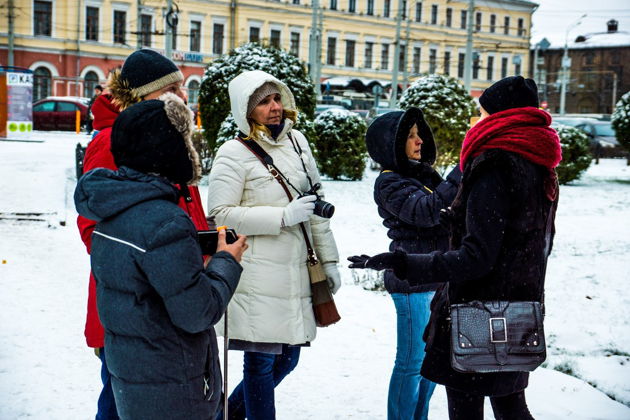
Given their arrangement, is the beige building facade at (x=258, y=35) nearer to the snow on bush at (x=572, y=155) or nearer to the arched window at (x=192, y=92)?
the arched window at (x=192, y=92)

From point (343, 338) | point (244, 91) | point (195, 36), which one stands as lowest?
point (343, 338)

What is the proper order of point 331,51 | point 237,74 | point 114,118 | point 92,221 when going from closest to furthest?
1. point 92,221
2. point 114,118
3. point 237,74
4. point 331,51

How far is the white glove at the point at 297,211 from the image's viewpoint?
133 inches

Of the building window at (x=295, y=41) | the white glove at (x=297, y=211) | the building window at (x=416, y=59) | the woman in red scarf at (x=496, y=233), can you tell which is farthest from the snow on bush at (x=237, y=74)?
the building window at (x=416, y=59)

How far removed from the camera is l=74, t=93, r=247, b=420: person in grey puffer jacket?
7.32 ft

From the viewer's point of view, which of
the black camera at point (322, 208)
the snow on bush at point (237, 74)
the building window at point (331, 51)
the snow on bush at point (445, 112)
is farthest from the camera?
the building window at point (331, 51)

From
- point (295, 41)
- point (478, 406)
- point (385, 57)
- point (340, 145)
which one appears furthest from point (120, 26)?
point (478, 406)

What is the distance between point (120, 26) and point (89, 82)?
466cm

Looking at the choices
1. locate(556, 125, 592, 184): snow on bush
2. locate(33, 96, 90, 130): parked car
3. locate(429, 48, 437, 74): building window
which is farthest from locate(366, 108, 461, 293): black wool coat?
locate(429, 48, 437, 74): building window

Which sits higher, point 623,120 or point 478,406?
point 623,120

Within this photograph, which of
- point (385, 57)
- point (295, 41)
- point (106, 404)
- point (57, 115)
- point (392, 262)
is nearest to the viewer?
point (392, 262)

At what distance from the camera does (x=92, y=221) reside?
3096 millimetres

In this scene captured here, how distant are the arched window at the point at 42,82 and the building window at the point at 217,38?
1196cm

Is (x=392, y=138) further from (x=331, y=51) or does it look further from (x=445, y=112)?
(x=331, y=51)
